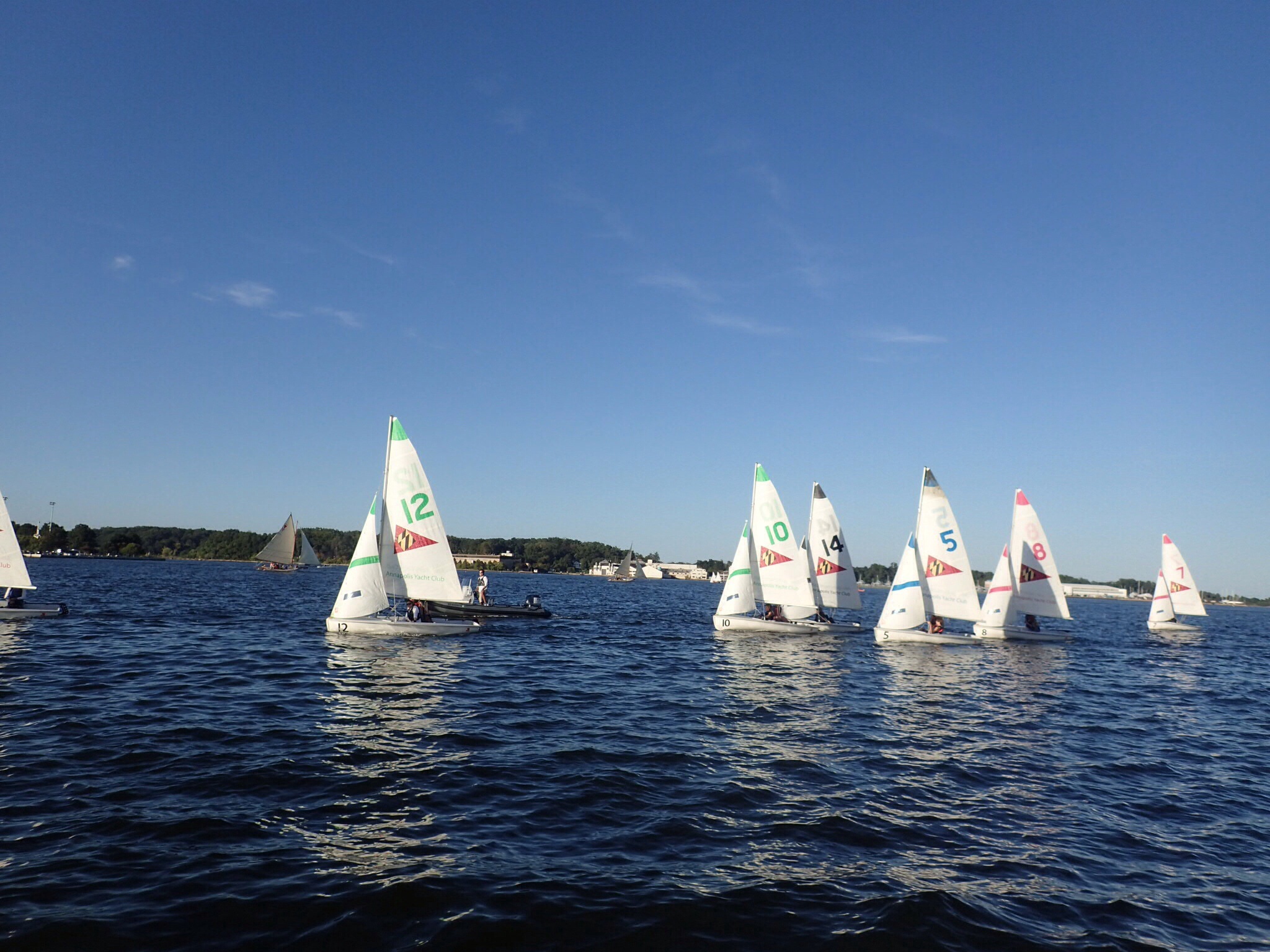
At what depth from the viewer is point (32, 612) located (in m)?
34.8

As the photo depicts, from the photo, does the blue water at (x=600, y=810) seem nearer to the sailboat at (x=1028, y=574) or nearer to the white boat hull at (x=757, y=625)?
the white boat hull at (x=757, y=625)

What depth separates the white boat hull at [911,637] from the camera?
39656 millimetres

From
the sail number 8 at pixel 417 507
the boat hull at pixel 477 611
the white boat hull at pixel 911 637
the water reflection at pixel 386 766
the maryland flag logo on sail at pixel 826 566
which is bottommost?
the water reflection at pixel 386 766

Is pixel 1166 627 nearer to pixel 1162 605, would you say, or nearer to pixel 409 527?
pixel 1162 605

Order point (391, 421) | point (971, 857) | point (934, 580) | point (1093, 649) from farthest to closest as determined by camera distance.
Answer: point (1093, 649) < point (934, 580) < point (391, 421) < point (971, 857)

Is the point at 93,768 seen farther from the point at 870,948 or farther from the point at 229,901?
the point at 870,948

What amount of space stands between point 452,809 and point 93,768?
7.00 metres

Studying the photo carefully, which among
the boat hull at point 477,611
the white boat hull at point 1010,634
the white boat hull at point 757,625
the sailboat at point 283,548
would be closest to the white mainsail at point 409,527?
the boat hull at point 477,611

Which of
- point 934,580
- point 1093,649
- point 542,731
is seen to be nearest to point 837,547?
point 934,580

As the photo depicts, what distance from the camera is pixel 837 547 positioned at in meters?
47.7

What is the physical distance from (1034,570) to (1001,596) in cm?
337

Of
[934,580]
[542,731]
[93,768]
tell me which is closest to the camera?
[93,768]

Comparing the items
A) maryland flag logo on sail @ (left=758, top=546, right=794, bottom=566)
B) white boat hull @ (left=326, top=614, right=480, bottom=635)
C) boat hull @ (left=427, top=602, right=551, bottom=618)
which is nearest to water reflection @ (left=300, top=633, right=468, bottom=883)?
white boat hull @ (left=326, top=614, right=480, bottom=635)

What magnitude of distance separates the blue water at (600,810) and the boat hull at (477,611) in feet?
52.8
